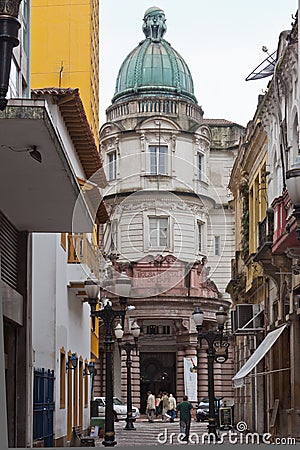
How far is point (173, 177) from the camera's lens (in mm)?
24516

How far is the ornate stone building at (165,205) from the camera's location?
23.7 meters

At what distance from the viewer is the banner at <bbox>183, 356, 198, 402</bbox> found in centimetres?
4406

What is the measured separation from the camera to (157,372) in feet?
163

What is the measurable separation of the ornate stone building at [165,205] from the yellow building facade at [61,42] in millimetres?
1230

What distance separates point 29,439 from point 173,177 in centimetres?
927

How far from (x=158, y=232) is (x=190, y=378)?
19.9 metres

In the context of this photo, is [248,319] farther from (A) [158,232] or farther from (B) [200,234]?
(B) [200,234]

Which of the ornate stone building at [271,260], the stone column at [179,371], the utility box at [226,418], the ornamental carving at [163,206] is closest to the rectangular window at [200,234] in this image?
the ornamental carving at [163,206]

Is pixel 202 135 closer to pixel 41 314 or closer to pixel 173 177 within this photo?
pixel 173 177

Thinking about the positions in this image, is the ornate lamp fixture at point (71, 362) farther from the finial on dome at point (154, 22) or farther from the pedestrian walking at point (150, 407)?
the pedestrian walking at point (150, 407)

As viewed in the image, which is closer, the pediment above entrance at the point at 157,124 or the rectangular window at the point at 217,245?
the rectangular window at the point at 217,245

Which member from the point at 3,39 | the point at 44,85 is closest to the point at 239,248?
the point at 44,85

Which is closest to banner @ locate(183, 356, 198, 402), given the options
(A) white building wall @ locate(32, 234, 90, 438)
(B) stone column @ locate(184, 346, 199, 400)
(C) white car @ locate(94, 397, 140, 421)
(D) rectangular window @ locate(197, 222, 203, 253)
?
(B) stone column @ locate(184, 346, 199, 400)

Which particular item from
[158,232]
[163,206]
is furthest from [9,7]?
[163,206]
